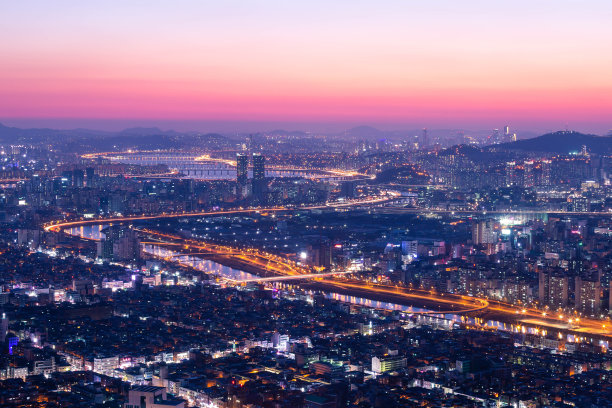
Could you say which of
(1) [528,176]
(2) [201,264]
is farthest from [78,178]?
(2) [201,264]

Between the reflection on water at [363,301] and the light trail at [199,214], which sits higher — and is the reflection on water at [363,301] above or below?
below

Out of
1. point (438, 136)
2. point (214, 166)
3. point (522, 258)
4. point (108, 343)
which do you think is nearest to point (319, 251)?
point (522, 258)

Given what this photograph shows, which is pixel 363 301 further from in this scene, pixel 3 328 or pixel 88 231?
pixel 88 231

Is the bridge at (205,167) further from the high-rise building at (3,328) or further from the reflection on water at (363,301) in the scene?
the high-rise building at (3,328)

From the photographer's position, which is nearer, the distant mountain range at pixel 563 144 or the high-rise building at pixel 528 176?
the high-rise building at pixel 528 176

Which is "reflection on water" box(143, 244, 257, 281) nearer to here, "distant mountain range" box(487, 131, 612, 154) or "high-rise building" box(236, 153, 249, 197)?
"high-rise building" box(236, 153, 249, 197)

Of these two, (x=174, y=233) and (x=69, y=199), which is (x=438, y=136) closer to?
(x=69, y=199)

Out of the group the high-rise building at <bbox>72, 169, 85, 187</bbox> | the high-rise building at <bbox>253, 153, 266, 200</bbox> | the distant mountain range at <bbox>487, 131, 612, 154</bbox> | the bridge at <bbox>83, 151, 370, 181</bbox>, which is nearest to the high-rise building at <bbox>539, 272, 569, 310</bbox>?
the high-rise building at <bbox>253, 153, 266, 200</bbox>

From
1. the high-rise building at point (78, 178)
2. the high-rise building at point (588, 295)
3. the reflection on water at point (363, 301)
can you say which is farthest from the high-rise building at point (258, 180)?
the high-rise building at point (588, 295)
